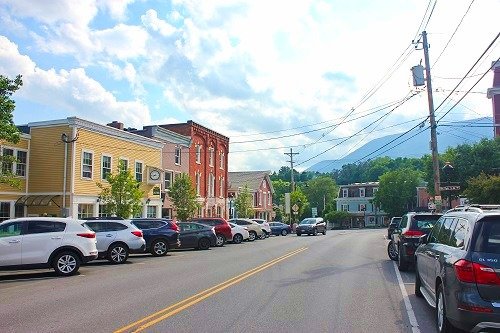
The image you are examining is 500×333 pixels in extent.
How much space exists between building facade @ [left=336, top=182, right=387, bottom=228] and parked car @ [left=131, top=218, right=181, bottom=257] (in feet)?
282

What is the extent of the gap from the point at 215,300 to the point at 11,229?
7141 millimetres

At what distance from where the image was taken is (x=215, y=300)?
9844 mm

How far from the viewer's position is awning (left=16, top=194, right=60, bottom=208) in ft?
96.5

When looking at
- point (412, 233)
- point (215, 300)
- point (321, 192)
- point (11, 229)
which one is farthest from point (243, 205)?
point (321, 192)

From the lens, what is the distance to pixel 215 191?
2108 inches

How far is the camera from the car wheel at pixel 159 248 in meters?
21.9

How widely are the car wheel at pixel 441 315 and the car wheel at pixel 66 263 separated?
34.3 ft

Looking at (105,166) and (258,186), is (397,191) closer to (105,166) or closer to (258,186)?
(258,186)

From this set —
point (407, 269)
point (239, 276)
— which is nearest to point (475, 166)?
point (407, 269)

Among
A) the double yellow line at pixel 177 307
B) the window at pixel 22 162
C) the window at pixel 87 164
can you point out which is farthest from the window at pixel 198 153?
the double yellow line at pixel 177 307

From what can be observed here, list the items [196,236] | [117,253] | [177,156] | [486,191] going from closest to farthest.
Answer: [117,253] → [486,191] → [196,236] → [177,156]

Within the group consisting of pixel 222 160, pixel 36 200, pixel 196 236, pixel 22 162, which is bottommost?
pixel 196 236

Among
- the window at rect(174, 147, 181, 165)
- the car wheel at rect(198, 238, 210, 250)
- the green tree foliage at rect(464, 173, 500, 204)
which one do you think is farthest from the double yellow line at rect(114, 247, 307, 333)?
the window at rect(174, 147, 181, 165)

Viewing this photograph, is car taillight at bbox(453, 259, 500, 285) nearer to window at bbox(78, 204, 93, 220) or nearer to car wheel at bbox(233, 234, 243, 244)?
car wheel at bbox(233, 234, 243, 244)
